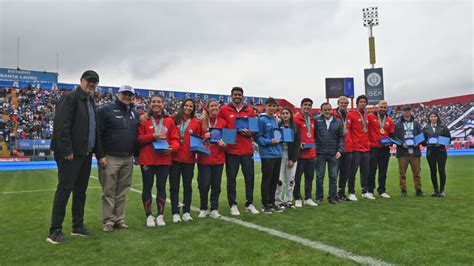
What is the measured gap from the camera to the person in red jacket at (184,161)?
16.9ft

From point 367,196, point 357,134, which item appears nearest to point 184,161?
point 357,134

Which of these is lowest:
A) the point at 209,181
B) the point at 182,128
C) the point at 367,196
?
the point at 367,196

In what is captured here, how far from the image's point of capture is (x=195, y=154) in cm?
530

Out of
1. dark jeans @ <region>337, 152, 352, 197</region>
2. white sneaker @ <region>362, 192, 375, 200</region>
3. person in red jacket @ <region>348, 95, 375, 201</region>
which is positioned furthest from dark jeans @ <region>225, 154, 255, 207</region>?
white sneaker @ <region>362, 192, 375, 200</region>

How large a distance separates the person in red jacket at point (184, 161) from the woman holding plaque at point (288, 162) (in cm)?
161

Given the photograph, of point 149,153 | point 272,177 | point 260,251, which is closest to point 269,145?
point 272,177

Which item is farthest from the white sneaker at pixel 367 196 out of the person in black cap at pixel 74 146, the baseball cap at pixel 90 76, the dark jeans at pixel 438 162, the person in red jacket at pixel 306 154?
the baseball cap at pixel 90 76

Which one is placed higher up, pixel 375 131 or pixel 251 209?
pixel 375 131

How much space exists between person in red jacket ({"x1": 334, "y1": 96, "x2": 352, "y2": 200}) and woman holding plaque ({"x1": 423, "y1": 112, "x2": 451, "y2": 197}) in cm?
192

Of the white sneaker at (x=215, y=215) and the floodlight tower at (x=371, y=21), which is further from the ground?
the floodlight tower at (x=371, y=21)

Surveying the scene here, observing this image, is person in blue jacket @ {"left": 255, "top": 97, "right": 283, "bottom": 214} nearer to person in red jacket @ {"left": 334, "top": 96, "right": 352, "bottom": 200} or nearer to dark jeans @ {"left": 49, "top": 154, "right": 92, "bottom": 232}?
person in red jacket @ {"left": 334, "top": 96, "right": 352, "bottom": 200}

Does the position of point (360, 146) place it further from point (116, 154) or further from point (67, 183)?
point (67, 183)

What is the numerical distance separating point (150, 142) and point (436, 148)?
5.96 meters

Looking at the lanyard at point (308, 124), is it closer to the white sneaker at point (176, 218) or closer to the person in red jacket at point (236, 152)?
the person in red jacket at point (236, 152)
